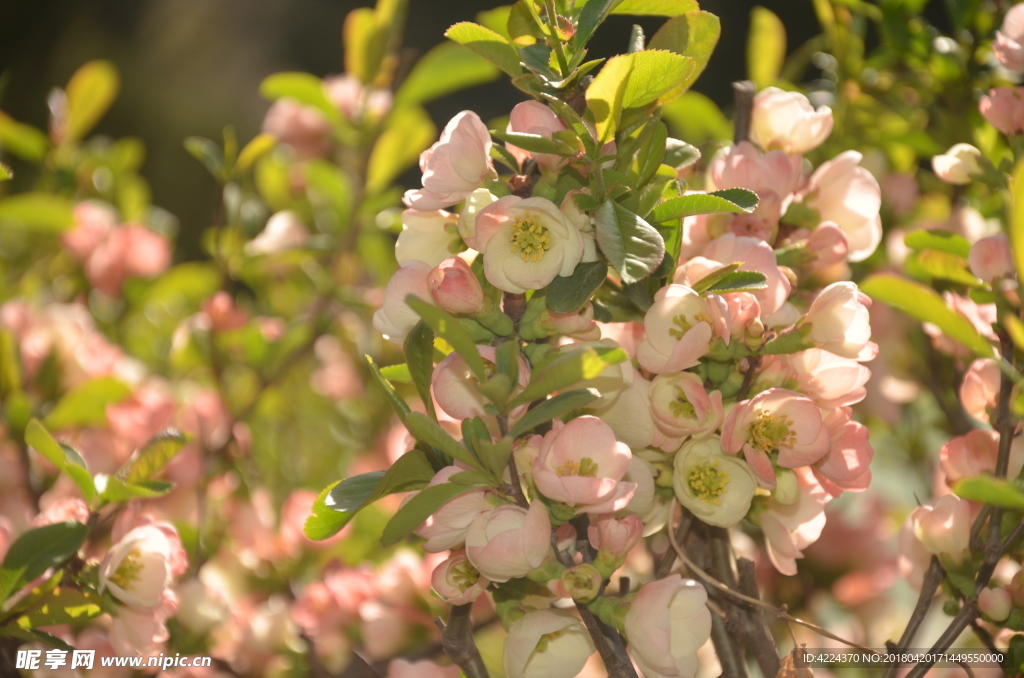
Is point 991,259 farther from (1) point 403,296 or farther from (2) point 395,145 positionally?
(2) point 395,145

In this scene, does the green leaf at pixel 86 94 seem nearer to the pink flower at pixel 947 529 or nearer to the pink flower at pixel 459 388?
the pink flower at pixel 459 388

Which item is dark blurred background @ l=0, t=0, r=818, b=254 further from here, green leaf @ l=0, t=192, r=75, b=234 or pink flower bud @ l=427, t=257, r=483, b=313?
pink flower bud @ l=427, t=257, r=483, b=313

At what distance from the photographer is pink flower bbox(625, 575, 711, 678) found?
33cm

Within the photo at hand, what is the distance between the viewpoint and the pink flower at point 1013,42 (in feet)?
1.45

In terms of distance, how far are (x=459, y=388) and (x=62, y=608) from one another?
278 millimetres

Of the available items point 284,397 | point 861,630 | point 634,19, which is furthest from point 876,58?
point 634,19

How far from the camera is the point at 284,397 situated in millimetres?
1035

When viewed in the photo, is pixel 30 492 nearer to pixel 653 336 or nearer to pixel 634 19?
pixel 653 336

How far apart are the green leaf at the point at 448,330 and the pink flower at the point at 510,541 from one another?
2.3 inches

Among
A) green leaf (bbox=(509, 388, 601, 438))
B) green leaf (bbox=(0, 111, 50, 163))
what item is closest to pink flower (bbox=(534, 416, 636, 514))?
green leaf (bbox=(509, 388, 601, 438))

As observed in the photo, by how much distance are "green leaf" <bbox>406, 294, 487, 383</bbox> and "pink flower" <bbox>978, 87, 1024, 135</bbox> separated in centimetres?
35

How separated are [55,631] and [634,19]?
1841 mm

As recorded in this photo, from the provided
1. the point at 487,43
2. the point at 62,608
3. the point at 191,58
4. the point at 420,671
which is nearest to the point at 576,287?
the point at 487,43

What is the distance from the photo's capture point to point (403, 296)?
0.36 metres
